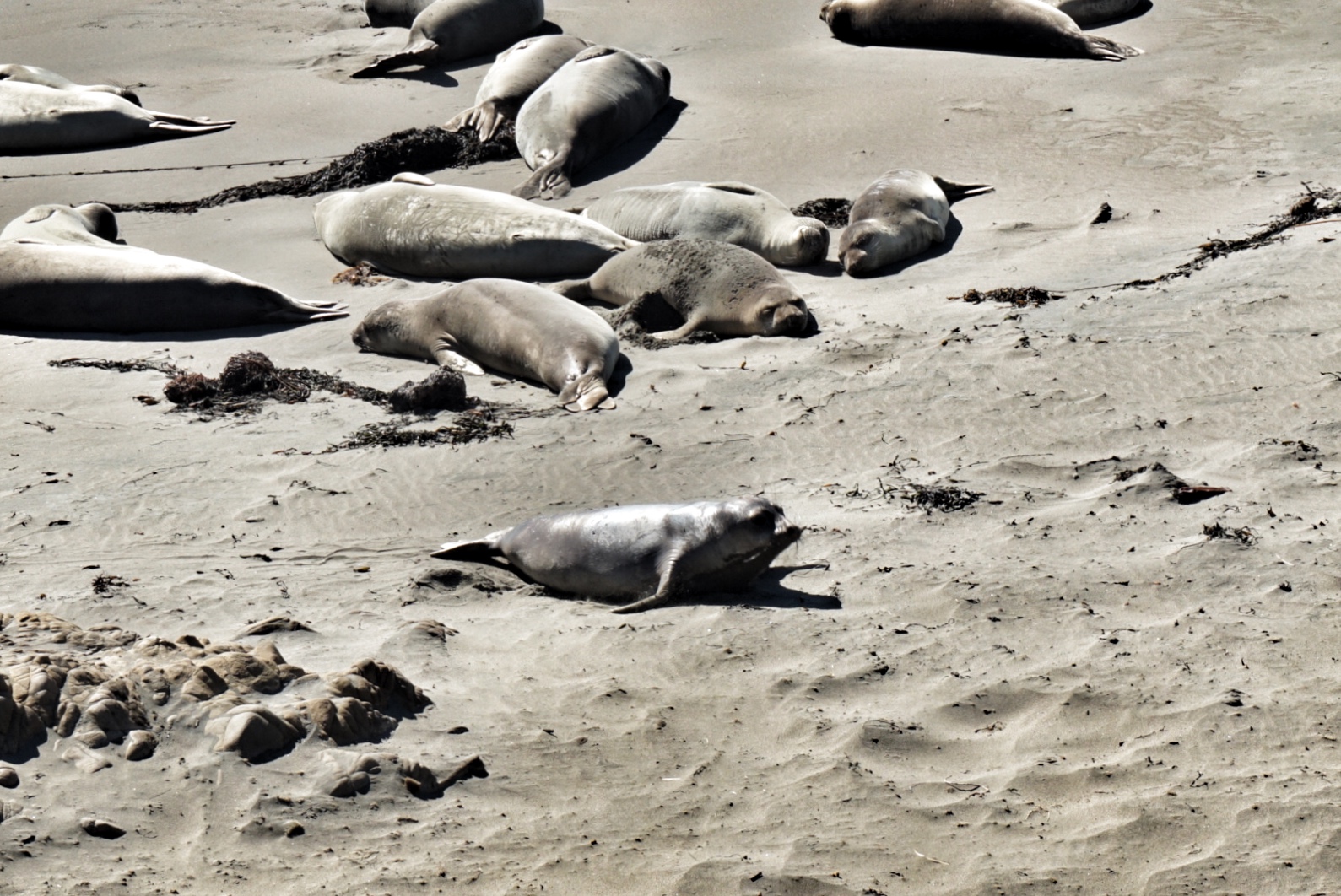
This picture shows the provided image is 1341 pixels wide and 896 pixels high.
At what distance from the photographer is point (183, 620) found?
395cm

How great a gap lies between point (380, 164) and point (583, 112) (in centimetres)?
147

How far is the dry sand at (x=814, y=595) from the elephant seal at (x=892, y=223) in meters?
0.17

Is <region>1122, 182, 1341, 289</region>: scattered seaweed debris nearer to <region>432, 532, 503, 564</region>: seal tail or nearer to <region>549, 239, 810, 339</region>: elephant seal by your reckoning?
<region>549, 239, 810, 339</region>: elephant seal

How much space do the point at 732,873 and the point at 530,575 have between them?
1770 mm

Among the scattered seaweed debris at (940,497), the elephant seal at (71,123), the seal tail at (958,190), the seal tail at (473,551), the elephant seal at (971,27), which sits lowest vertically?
the seal tail at (473,551)

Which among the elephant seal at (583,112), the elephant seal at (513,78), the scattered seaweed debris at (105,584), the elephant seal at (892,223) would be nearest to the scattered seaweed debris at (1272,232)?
the elephant seal at (892,223)

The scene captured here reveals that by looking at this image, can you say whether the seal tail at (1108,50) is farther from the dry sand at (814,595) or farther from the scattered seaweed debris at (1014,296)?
the scattered seaweed debris at (1014,296)

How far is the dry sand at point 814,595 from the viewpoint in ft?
9.43

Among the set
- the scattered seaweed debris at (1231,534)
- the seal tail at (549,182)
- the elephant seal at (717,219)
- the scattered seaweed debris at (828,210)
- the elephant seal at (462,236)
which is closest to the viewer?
the scattered seaweed debris at (1231,534)

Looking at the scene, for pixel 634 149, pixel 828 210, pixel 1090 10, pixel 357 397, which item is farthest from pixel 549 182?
pixel 1090 10

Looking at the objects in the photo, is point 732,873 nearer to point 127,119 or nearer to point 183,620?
point 183,620

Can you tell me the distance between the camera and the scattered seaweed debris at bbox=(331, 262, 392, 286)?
7984 millimetres

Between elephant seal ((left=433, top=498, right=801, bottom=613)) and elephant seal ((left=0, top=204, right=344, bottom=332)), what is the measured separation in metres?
3.47

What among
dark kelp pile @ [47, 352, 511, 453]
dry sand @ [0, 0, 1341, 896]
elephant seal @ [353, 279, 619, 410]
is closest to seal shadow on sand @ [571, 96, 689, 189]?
dry sand @ [0, 0, 1341, 896]
